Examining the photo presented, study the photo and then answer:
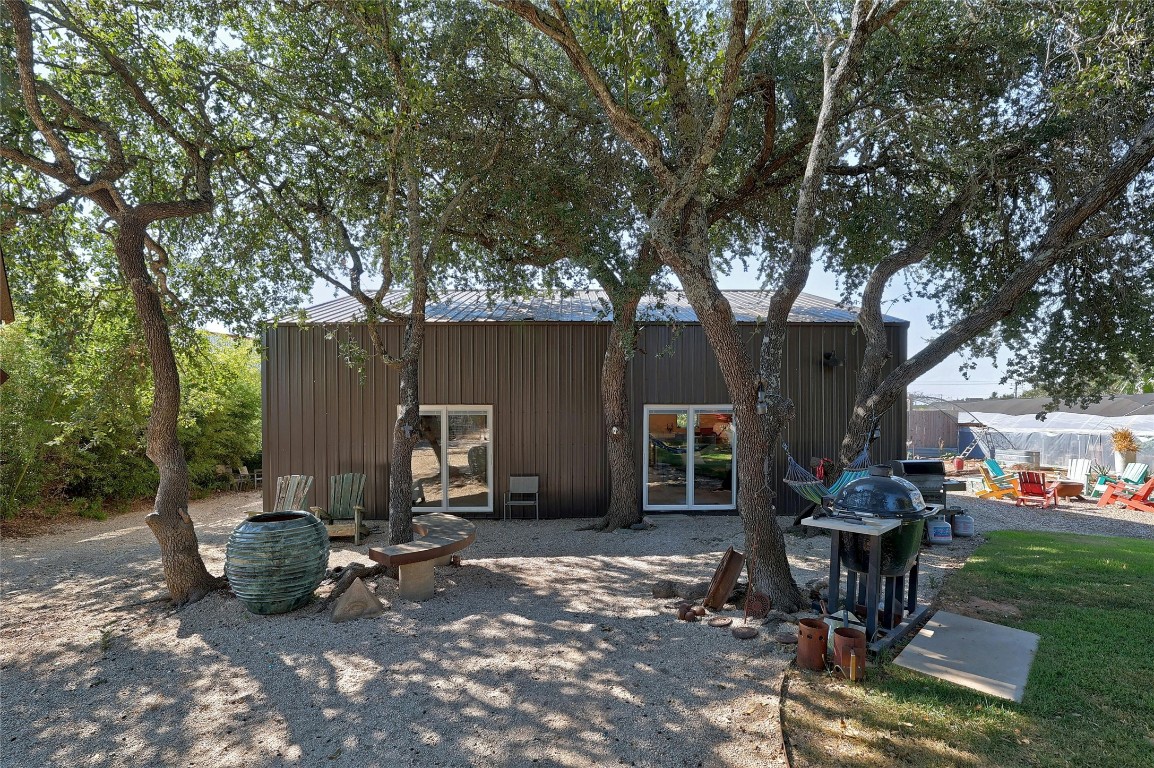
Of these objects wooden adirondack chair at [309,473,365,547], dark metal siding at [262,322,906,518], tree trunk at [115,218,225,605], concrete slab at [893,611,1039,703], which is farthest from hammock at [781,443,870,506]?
wooden adirondack chair at [309,473,365,547]

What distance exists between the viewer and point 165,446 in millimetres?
5320

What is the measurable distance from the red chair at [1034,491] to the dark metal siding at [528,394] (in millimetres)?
4344

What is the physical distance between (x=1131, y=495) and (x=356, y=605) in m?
15.1

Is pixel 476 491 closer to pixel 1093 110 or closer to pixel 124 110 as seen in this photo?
pixel 124 110

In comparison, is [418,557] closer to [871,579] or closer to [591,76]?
[871,579]

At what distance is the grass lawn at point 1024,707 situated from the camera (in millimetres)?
2803

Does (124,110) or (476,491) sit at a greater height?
(124,110)

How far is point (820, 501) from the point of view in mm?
4387

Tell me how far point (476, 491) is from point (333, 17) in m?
6.74

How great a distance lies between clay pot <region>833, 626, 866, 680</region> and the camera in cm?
358

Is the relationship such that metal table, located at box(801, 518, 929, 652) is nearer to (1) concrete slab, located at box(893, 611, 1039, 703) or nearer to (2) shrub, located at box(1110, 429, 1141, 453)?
(1) concrete slab, located at box(893, 611, 1039, 703)

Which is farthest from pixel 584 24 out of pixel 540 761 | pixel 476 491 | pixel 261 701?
pixel 476 491

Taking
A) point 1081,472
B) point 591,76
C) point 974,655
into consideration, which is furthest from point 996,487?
point 591,76

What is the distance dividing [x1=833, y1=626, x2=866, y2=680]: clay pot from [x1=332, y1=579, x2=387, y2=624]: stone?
377cm
